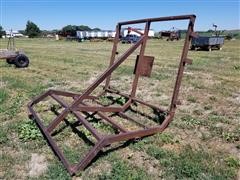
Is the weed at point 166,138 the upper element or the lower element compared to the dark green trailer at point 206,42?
lower

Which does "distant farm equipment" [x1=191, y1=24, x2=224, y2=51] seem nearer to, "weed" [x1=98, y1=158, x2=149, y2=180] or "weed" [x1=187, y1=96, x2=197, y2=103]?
"weed" [x1=187, y1=96, x2=197, y2=103]

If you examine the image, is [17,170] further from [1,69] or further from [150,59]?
[1,69]

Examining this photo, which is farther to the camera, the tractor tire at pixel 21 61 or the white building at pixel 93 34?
the white building at pixel 93 34

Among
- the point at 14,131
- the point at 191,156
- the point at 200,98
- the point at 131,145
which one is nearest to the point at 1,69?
the point at 14,131

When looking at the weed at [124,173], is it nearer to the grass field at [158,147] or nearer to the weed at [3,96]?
the grass field at [158,147]

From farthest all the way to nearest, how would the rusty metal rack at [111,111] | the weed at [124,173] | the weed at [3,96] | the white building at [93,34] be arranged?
the white building at [93,34], the weed at [3,96], the rusty metal rack at [111,111], the weed at [124,173]

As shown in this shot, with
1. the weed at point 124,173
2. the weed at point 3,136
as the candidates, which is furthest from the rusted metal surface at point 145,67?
the weed at point 3,136

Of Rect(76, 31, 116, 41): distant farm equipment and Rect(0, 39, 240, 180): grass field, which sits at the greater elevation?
Rect(0, 39, 240, 180): grass field

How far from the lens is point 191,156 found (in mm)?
3639

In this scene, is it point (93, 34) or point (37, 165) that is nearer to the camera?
point (37, 165)

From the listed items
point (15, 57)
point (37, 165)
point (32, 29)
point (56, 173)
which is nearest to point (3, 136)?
point (37, 165)

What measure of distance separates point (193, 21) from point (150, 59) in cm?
109

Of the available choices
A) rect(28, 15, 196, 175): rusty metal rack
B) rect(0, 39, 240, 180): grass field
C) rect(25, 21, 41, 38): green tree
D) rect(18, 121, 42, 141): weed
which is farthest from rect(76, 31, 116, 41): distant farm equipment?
rect(18, 121, 42, 141): weed

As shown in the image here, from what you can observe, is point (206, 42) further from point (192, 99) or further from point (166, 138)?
point (166, 138)
